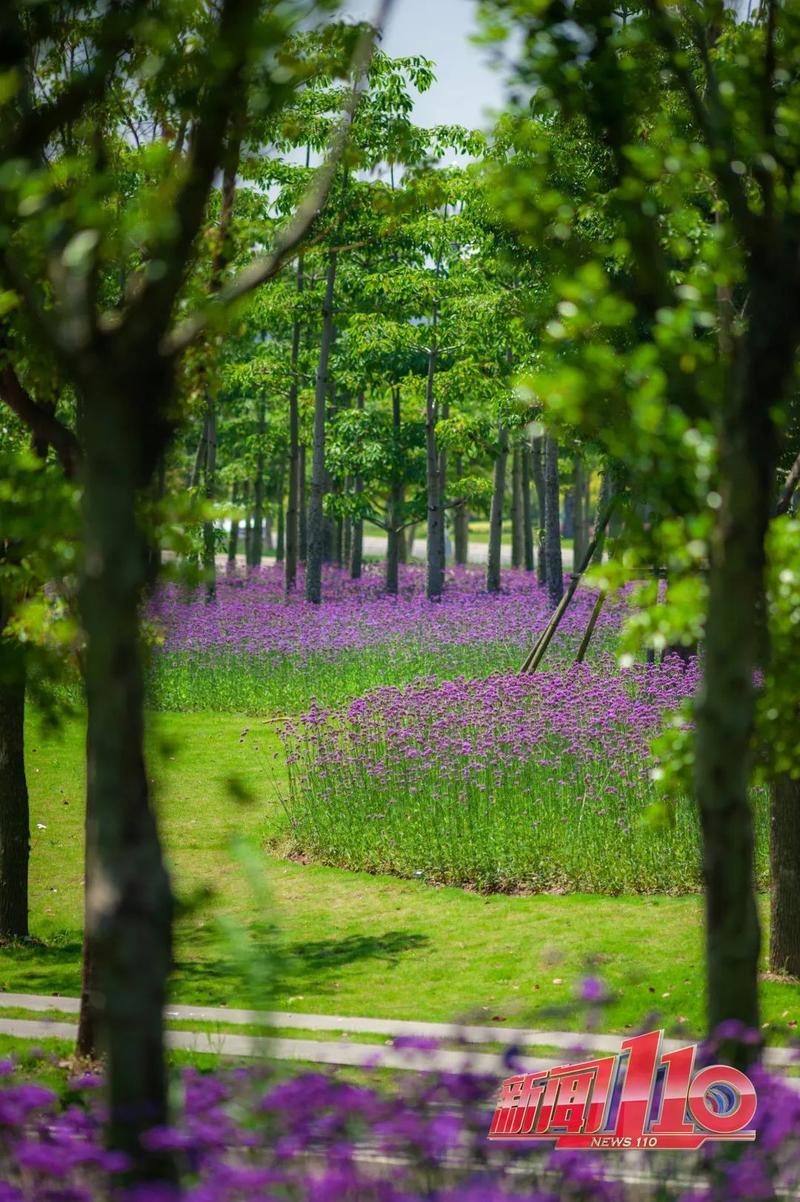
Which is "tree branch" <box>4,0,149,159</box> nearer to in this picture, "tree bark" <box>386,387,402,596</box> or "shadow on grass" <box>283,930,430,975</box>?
"shadow on grass" <box>283,930,430,975</box>

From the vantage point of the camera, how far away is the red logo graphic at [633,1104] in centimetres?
440

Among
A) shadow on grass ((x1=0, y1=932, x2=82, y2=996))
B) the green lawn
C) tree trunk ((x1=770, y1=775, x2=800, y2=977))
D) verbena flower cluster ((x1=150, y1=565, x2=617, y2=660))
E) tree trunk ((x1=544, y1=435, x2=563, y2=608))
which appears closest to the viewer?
the green lawn

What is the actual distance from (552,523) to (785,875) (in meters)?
17.5

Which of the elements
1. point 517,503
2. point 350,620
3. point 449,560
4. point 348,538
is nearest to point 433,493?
point 350,620

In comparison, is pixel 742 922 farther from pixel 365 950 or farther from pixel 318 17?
pixel 365 950

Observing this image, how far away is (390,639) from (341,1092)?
1756cm

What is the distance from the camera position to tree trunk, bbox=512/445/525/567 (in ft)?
142

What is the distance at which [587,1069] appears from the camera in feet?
19.3

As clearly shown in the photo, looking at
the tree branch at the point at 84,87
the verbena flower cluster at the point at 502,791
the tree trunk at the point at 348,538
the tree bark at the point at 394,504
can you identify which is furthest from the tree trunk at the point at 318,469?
the tree branch at the point at 84,87

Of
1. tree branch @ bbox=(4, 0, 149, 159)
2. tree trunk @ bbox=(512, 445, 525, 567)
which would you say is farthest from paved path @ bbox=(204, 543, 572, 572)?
tree branch @ bbox=(4, 0, 149, 159)

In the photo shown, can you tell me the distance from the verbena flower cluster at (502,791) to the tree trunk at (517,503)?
27.6m

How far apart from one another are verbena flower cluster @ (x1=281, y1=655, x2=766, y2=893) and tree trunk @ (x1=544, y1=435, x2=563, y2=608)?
11.4m

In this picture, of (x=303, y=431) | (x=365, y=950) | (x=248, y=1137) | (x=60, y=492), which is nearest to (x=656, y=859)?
(x=365, y=950)

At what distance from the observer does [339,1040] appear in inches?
290
